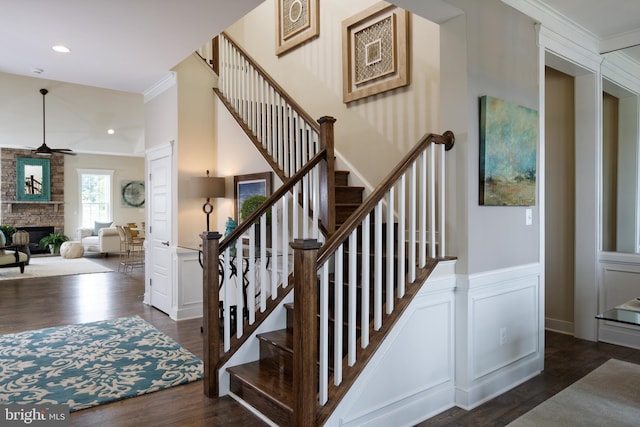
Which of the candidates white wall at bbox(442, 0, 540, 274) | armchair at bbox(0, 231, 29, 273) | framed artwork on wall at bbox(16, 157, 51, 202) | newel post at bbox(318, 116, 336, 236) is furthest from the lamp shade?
framed artwork on wall at bbox(16, 157, 51, 202)

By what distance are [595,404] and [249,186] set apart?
361cm

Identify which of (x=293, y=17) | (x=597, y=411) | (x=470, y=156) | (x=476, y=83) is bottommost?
(x=597, y=411)

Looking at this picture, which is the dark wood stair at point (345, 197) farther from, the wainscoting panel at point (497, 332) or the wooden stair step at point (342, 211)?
the wainscoting panel at point (497, 332)

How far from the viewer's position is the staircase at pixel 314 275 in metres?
2.08

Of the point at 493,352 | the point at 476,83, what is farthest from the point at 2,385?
the point at 476,83

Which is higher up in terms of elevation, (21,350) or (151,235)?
(151,235)

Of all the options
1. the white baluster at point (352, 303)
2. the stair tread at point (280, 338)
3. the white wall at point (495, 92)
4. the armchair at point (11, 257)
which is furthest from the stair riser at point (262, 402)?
the armchair at point (11, 257)

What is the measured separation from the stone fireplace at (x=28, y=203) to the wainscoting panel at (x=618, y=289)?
13.1 m

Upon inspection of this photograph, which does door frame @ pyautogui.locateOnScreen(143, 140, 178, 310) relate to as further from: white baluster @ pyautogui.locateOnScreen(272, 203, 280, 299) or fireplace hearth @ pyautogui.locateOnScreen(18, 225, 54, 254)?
fireplace hearth @ pyautogui.locateOnScreen(18, 225, 54, 254)

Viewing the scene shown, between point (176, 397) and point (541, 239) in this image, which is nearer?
point (176, 397)

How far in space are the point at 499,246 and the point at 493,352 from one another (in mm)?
743

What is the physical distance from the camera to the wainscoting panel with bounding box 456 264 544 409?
2.72 m

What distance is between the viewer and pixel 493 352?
291 cm

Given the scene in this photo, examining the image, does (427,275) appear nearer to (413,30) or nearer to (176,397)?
(176,397)
